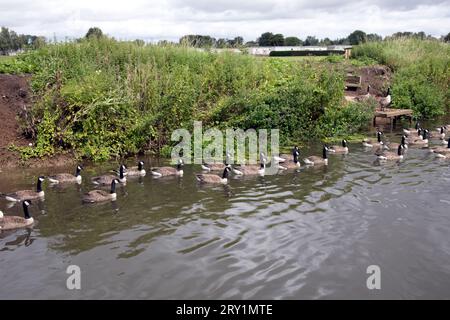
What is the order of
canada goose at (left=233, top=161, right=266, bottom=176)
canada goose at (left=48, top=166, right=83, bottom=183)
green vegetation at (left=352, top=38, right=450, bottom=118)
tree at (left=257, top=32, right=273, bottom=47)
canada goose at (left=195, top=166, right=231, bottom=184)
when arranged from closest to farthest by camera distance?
canada goose at (left=48, top=166, right=83, bottom=183)
canada goose at (left=195, top=166, right=231, bottom=184)
canada goose at (left=233, top=161, right=266, bottom=176)
green vegetation at (left=352, top=38, right=450, bottom=118)
tree at (left=257, top=32, right=273, bottom=47)

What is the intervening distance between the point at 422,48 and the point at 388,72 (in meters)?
5.21

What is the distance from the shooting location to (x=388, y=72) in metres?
39.6

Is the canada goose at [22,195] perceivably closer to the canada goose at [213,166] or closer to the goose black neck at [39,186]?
the goose black neck at [39,186]

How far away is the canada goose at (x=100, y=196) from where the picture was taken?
16031 millimetres

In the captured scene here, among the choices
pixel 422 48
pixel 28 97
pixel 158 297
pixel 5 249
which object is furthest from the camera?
pixel 422 48

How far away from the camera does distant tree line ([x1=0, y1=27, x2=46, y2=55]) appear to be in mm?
26112

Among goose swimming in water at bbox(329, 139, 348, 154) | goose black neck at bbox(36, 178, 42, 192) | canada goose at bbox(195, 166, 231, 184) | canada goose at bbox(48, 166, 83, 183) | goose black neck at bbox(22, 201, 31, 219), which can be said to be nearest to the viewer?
goose black neck at bbox(22, 201, 31, 219)

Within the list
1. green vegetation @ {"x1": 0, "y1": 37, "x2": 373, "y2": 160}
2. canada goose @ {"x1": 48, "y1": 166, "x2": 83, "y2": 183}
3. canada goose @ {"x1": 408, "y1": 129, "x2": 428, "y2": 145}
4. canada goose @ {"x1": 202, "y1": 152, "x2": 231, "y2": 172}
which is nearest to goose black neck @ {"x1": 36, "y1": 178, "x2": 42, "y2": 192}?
canada goose @ {"x1": 48, "y1": 166, "x2": 83, "y2": 183}

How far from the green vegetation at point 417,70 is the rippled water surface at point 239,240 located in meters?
16.0

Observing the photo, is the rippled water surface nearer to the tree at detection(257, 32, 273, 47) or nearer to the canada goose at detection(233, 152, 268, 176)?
the canada goose at detection(233, 152, 268, 176)

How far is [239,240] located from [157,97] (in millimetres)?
11810

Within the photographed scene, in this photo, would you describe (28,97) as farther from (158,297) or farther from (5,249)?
(158,297)

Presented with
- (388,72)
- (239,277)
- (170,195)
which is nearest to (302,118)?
(170,195)

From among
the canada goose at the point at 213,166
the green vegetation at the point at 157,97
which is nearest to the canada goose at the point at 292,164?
the canada goose at the point at 213,166
